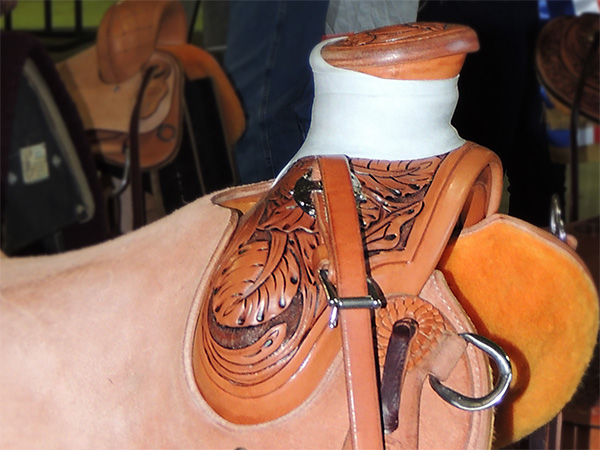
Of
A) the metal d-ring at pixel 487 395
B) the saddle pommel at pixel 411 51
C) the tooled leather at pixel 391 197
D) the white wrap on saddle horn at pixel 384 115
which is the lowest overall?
the metal d-ring at pixel 487 395

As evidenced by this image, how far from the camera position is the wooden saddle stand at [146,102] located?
1.28 meters

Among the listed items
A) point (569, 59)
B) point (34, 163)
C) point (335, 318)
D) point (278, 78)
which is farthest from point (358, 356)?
point (569, 59)

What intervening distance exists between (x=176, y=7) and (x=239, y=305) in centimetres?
Result: 120

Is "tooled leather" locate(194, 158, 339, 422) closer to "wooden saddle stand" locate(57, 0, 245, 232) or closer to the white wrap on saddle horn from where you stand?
the white wrap on saddle horn

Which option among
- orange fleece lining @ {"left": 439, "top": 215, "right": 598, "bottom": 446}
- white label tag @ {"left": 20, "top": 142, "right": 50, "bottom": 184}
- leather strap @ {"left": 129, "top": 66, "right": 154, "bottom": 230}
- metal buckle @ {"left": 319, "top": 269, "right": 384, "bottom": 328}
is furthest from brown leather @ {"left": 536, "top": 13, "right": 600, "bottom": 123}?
metal buckle @ {"left": 319, "top": 269, "right": 384, "bottom": 328}

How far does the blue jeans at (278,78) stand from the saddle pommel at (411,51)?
0.29 feet

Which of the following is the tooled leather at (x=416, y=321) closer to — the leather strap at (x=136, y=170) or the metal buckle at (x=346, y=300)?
the metal buckle at (x=346, y=300)

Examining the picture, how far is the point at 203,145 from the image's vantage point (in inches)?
50.5

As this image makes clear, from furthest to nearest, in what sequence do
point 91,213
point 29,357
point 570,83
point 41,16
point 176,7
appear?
point 41,16, point 570,83, point 176,7, point 91,213, point 29,357

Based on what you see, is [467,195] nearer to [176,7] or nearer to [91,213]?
[91,213]

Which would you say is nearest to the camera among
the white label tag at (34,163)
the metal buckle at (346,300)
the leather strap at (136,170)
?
the metal buckle at (346,300)

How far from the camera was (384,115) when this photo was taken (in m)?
0.40

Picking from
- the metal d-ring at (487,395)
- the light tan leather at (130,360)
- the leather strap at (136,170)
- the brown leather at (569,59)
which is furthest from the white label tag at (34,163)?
the brown leather at (569,59)

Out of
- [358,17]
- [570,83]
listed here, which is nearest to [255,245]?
[358,17]
